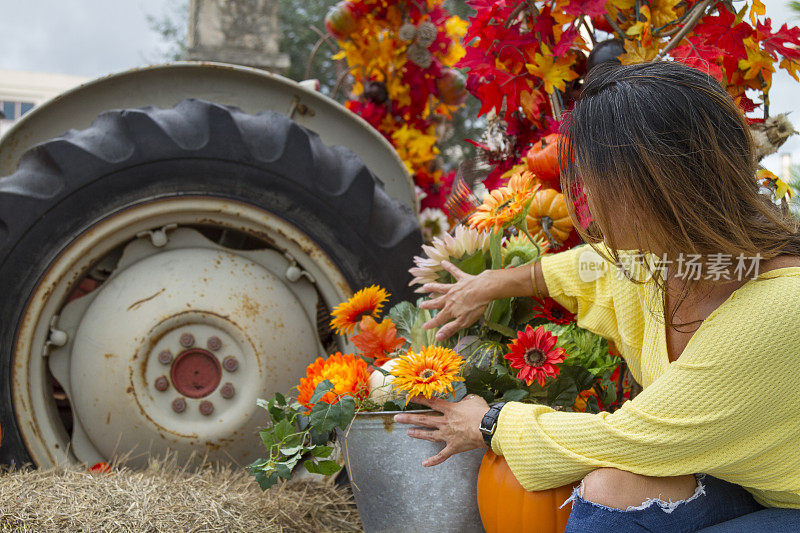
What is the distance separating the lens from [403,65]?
3.43 metres

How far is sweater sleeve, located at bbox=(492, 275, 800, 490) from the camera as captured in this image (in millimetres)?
1131

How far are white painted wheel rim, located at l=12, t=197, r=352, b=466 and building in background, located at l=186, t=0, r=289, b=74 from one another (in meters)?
2.06

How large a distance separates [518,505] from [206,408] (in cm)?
100

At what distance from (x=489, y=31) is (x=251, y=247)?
956mm

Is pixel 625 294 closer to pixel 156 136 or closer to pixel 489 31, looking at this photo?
pixel 489 31

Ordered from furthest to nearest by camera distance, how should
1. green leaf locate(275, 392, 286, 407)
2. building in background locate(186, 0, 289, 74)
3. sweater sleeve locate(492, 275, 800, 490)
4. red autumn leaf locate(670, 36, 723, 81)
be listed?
building in background locate(186, 0, 289, 74)
red autumn leaf locate(670, 36, 723, 81)
green leaf locate(275, 392, 286, 407)
sweater sleeve locate(492, 275, 800, 490)

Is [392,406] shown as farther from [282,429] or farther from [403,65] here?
[403,65]

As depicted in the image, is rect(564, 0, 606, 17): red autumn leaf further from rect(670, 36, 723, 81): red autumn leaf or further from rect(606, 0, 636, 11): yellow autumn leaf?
rect(670, 36, 723, 81): red autumn leaf

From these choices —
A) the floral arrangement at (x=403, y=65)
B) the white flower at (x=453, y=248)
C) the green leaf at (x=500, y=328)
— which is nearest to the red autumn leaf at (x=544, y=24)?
the white flower at (x=453, y=248)

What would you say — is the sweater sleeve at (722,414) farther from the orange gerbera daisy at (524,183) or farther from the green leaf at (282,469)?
the orange gerbera daisy at (524,183)

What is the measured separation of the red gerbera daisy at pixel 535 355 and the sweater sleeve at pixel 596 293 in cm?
14

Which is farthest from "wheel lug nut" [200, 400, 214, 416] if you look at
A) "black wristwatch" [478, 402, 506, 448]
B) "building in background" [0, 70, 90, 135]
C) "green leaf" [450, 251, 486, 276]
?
"building in background" [0, 70, 90, 135]

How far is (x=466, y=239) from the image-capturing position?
1.72 meters

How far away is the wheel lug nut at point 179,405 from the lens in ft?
6.43
